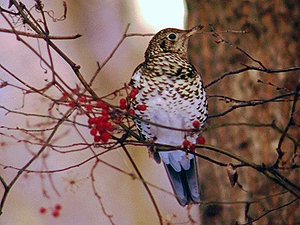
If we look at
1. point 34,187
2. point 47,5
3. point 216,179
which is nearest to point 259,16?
point 216,179

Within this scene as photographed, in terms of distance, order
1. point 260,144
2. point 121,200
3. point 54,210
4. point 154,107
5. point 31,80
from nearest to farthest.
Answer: point 54,210
point 154,107
point 260,144
point 31,80
point 121,200

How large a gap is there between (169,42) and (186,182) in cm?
56

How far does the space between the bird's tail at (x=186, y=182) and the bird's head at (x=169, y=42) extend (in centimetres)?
47

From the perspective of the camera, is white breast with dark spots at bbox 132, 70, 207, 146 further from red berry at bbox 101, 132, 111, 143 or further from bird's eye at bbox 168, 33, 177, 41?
red berry at bbox 101, 132, 111, 143

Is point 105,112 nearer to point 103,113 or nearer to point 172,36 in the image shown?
point 103,113

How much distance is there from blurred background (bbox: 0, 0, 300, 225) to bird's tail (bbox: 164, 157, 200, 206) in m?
0.16

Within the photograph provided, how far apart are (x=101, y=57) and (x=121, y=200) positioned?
152cm

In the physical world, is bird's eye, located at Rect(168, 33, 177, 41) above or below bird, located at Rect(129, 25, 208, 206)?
above

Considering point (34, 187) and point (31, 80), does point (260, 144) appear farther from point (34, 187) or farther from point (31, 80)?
point (34, 187)

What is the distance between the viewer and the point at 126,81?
195 inches

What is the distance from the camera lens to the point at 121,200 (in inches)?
244

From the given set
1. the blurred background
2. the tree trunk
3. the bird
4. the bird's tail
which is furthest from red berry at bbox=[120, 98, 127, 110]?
the tree trunk

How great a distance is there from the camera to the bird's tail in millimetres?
2305

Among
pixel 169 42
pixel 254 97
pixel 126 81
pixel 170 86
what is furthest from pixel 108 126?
pixel 126 81
